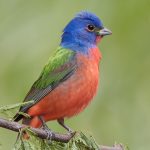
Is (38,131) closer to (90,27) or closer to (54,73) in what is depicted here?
(54,73)

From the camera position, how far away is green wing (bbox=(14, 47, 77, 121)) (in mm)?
6261

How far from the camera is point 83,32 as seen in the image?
7207 millimetres

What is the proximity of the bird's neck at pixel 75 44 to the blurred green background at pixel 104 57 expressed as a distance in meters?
0.19

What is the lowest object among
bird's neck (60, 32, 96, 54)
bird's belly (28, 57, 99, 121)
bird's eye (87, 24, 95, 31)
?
bird's belly (28, 57, 99, 121)

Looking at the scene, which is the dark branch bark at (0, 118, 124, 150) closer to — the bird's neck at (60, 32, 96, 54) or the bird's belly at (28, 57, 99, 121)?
the bird's belly at (28, 57, 99, 121)

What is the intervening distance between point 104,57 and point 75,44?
21.7 inches

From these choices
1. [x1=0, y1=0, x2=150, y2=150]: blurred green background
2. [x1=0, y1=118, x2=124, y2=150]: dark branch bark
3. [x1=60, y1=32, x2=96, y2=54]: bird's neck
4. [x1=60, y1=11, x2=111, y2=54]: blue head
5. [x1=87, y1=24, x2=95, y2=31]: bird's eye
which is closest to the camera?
[x1=0, y1=118, x2=124, y2=150]: dark branch bark

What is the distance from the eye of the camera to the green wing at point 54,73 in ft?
20.5

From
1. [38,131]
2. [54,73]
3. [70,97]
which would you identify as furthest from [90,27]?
[38,131]

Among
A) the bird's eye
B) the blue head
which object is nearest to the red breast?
the blue head

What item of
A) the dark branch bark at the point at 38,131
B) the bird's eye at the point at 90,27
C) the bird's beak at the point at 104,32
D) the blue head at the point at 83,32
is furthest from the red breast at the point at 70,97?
the dark branch bark at the point at 38,131

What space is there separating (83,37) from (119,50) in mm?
509

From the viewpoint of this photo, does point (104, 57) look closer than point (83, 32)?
No

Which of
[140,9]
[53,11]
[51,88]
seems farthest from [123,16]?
[51,88]
